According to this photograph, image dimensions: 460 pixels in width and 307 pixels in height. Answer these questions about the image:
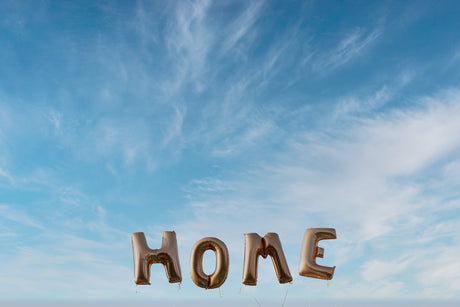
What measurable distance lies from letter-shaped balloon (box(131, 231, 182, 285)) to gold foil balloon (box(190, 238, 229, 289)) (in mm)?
402

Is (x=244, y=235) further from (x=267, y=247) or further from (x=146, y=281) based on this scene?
(x=146, y=281)

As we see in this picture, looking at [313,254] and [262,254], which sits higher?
[262,254]

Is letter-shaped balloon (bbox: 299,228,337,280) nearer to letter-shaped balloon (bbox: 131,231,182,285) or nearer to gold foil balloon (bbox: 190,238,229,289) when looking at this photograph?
gold foil balloon (bbox: 190,238,229,289)

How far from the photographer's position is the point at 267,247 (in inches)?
413

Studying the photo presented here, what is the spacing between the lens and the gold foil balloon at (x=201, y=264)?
1031 cm

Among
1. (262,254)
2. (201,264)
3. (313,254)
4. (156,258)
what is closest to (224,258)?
(201,264)

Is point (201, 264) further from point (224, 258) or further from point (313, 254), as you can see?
point (313, 254)

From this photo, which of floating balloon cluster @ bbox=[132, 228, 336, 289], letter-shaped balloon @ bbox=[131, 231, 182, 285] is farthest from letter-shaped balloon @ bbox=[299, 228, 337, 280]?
letter-shaped balloon @ bbox=[131, 231, 182, 285]

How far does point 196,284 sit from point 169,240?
4.00ft

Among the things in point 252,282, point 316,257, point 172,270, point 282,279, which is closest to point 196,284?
point 172,270

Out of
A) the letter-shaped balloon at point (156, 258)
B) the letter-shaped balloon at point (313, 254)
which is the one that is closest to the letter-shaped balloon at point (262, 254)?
the letter-shaped balloon at point (313, 254)

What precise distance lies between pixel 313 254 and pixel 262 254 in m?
1.21

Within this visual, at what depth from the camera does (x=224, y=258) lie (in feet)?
34.0

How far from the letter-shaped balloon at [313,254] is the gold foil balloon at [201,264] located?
1833mm
